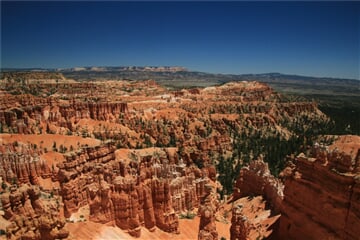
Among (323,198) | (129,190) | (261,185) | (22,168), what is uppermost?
(323,198)

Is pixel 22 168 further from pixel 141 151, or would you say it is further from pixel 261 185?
pixel 261 185

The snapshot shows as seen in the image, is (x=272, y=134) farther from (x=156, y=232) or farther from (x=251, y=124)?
(x=156, y=232)

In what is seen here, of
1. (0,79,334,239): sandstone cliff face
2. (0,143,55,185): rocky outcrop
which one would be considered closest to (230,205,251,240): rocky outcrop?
(0,79,334,239): sandstone cliff face

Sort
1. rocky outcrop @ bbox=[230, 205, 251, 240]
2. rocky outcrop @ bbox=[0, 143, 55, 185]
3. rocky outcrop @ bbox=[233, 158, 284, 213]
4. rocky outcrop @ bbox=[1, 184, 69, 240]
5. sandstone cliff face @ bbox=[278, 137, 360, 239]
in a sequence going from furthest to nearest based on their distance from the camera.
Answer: rocky outcrop @ bbox=[0, 143, 55, 185] < rocky outcrop @ bbox=[233, 158, 284, 213] < rocky outcrop @ bbox=[230, 205, 251, 240] < sandstone cliff face @ bbox=[278, 137, 360, 239] < rocky outcrop @ bbox=[1, 184, 69, 240]

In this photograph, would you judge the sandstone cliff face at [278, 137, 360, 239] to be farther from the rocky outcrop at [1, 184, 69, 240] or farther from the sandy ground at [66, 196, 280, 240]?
the rocky outcrop at [1, 184, 69, 240]

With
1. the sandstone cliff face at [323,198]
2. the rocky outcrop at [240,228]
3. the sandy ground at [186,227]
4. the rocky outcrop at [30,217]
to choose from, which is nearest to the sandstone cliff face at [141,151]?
the sandy ground at [186,227]

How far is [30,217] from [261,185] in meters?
22.5

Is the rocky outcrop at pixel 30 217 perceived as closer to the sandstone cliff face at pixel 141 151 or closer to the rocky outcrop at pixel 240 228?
the sandstone cliff face at pixel 141 151

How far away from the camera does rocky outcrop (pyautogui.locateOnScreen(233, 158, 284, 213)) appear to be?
24234mm

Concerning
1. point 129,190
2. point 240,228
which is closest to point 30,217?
point 129,190

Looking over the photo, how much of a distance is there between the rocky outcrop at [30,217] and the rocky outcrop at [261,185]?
17369 mm

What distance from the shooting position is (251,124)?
265 ft

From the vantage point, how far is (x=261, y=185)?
2856 cm

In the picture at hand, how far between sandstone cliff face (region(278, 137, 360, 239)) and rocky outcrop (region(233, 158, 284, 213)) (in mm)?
4533
